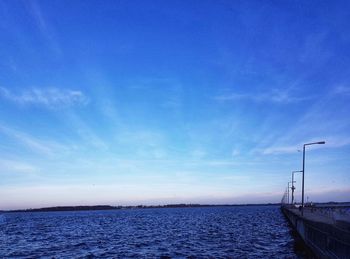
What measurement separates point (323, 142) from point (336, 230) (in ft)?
82.1

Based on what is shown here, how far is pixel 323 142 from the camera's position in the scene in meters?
42.6

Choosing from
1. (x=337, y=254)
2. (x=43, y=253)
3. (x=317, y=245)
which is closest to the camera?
(x=337, y=254)

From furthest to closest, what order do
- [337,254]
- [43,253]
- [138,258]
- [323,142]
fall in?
[323,142] < [43,253] < [138,258] < [337,254]

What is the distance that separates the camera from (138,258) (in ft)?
111

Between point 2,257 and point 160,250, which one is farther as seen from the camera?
point 160,250

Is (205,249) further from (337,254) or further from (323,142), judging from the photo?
(337,254)

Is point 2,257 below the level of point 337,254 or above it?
below

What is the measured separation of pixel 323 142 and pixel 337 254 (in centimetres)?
2544

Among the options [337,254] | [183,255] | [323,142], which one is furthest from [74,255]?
[323,142]

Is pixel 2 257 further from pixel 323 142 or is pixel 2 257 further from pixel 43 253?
pixel 323 142

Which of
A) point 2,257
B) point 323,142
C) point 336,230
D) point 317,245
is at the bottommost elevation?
point 2,257

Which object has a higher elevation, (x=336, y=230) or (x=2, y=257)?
(x=336, y=230)

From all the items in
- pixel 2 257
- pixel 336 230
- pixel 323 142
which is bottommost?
pixel 2 257

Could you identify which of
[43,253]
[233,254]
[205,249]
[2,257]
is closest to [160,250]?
[205,249]
